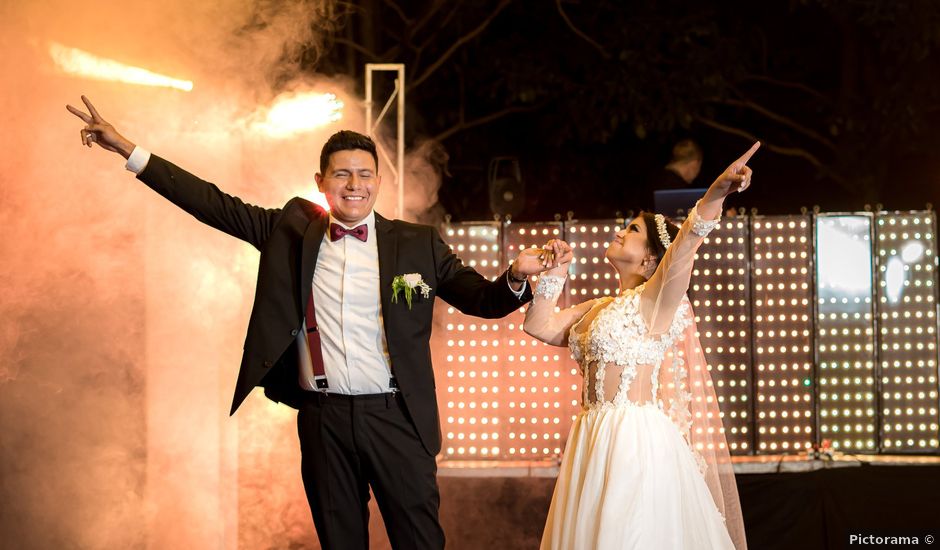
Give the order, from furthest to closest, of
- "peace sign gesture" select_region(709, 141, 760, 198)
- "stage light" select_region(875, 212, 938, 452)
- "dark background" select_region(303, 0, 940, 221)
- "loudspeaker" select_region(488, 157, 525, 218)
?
Result: "dark background" select_region(303, 0, 940, 221) → "loudspeaker" select_region(488, 157, 525, 218) → "stage light" select_region(875, 212, 938, 452) → "peace sign gesture" select_region(709, 141, 760, 198)

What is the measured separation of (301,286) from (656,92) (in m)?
7.80

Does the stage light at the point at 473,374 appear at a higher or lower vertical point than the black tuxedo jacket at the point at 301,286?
lower

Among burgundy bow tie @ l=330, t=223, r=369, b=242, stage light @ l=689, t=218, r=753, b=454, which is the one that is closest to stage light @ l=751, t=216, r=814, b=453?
Answer: stage light @ l=689, t=218, r=753, b=454

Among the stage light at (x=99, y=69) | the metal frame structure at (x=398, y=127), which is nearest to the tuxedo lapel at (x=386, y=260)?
the stage light at (x=99, y=69)

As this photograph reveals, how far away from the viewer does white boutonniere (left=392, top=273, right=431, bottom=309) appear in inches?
143

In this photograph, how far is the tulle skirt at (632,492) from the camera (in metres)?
3.94

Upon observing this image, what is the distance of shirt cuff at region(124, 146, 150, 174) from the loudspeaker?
144 inches

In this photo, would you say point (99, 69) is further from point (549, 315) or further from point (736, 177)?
point (736, 177)

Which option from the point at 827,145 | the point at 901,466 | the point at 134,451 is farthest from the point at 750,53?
the point at 134,451

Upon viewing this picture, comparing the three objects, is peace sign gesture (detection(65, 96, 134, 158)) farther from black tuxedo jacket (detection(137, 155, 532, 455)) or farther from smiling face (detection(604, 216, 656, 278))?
smiling face (detection(604, 216, 656, 278))

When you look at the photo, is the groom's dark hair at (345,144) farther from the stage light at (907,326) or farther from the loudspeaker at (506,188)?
the stage light at (907,326)

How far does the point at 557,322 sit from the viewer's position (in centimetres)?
451

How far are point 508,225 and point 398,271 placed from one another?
9.42 ft

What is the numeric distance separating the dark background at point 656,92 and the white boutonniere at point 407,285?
6.78 m
